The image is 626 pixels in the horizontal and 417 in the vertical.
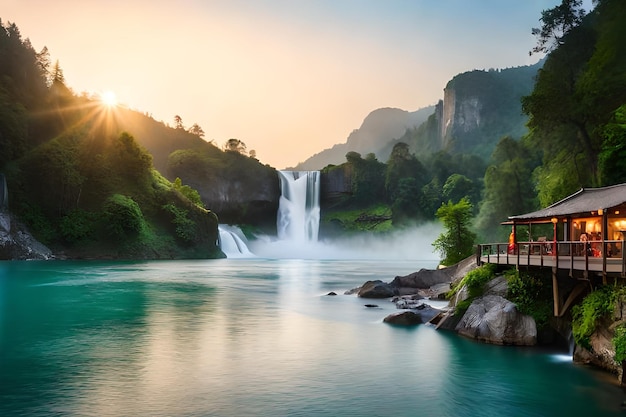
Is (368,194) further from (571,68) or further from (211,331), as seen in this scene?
(211,331)

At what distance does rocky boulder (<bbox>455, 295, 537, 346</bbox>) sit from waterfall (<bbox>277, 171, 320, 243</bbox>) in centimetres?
10322

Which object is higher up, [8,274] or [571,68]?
[571,68]

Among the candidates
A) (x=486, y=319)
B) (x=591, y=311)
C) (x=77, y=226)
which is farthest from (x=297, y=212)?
(x=591, y=311)

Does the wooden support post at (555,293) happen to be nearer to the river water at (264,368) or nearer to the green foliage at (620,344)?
the river water at (264,368)

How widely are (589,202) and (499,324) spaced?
8.54 metres

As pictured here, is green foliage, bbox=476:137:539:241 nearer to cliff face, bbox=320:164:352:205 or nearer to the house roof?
the house roof

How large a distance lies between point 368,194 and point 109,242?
7895cm

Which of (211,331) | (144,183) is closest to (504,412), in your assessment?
(211,331)

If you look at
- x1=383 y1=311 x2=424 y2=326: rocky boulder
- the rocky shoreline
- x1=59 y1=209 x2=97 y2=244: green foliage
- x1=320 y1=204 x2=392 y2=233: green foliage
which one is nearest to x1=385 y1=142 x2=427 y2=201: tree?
x1=320 y1=204 x2=392 y2=233: green foliage

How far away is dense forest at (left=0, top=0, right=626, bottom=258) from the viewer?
4722cm

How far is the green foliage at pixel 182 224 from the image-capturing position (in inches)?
3969

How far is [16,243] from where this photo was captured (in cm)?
7825

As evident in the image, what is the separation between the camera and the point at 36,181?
89.1 metres

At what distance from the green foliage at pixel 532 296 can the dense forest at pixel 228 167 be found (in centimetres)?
2151
